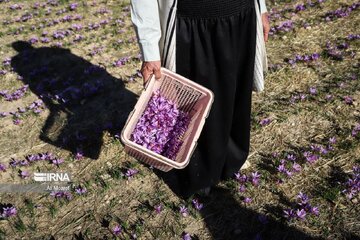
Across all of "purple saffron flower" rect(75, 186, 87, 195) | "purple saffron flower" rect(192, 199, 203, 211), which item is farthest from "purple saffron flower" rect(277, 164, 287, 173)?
"purple saffron flower" rect(75, 186, 87, 195)

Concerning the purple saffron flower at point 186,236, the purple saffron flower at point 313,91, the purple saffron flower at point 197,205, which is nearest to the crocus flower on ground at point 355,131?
the purple saffron flower at point 313,91

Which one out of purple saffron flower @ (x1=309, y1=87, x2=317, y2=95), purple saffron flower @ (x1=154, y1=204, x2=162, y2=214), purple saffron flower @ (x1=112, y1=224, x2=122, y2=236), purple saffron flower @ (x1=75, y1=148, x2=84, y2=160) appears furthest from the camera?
purple saffron flower @ (x1=309, y1=87, x2=317, y2=95)

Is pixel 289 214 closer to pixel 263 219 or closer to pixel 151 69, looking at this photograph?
pixel 263 219

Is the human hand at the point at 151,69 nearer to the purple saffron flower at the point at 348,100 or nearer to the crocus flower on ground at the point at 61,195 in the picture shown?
the crocus flower on ground at the point at 61,195

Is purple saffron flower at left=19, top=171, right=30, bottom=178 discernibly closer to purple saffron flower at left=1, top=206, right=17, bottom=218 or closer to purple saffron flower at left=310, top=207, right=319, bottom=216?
purple saffron flower at left=1, top=206, right=17, bottom=218

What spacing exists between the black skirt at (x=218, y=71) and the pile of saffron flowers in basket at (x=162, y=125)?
0.92ft

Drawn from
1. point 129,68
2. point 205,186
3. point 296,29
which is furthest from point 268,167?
point 296,29

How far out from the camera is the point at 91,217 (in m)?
4.23

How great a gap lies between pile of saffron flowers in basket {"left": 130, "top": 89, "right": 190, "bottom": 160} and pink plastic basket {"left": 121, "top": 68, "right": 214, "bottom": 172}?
7cm

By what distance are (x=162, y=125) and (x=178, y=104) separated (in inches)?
11.2

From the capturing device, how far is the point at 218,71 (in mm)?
3469

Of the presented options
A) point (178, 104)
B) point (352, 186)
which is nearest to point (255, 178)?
point (352, 186)

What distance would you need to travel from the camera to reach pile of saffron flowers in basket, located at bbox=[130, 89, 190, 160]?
Answer: 12.1 ft

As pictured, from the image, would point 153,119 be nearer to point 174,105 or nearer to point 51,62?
point 174,105
